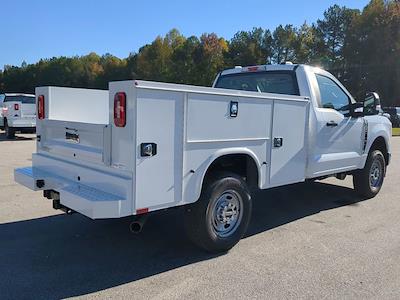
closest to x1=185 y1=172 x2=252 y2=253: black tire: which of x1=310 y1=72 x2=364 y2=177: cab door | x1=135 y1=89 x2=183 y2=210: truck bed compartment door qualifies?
x1=135 y1=89 x2=183 y2=210: truck bed compartment door

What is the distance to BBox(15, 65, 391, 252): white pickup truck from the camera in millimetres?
3965

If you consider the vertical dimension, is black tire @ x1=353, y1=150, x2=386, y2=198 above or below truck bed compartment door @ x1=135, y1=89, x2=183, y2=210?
below

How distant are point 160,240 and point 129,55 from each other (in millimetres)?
95645

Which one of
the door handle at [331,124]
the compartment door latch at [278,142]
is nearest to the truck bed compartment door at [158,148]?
the compartment door latch at [278,142]

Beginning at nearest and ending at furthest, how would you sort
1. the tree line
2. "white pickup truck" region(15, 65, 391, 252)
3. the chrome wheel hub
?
"white pickup truck" region(15, 65, 391, 252)
the chrome wheel hub
the tree line

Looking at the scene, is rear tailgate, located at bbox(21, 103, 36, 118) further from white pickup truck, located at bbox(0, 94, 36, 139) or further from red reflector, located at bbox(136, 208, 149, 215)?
red reflector, located at bbox(136, 208, 149, 215)

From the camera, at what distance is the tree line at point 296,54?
5928 cm

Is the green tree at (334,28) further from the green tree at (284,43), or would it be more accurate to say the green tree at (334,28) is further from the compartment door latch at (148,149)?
the compartment door latch at (148,149)

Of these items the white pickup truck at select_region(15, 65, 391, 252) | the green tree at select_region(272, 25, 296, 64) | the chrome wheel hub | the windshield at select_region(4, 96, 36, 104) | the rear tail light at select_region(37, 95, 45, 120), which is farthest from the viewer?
the green tree at select_region(272, 25, 296, 64)

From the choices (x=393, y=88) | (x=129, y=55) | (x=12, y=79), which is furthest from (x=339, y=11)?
(x=12, y=79)

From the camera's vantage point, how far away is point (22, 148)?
14148 millimetres

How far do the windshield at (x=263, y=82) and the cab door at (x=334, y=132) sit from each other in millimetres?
375

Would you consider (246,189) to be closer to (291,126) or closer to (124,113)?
(291,126)

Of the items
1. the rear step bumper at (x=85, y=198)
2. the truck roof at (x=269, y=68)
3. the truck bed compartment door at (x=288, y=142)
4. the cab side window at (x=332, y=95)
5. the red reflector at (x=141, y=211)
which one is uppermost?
the truck roof at (x=269, y=68)
